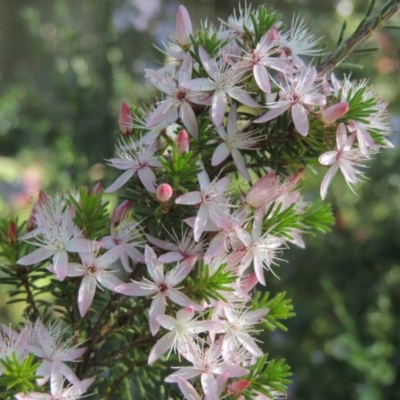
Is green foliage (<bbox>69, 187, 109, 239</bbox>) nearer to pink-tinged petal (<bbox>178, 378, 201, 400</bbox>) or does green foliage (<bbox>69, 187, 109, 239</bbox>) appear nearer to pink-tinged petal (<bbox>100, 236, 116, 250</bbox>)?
pink-tinged petal (<bbox>100, 236, 116, 250</bbox>)

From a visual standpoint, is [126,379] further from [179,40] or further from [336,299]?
[336,299]

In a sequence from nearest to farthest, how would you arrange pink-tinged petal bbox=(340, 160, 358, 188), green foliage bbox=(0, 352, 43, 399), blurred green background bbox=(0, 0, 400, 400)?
1. green foliage bbox=(0, 352, 43, 399)
2. pink-tinged petal bbox=(340, 160, 358, 188)
3. blurred green background bbox=(0, 0, 400, 400)

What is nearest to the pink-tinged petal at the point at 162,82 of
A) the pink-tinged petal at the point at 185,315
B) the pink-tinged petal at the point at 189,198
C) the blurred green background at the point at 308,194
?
the pink-tinged petal at the point at 189,198

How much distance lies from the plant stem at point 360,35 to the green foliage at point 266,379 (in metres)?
0.31

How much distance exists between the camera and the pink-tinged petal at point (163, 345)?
1.96ft

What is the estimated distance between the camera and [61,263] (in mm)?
596

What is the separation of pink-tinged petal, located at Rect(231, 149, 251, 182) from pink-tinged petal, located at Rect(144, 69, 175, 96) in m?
0.09

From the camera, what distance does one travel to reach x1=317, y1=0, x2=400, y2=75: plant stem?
64 centimetres

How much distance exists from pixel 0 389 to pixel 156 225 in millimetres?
215

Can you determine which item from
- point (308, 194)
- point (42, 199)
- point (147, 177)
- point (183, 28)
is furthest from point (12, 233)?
point (308, 194)

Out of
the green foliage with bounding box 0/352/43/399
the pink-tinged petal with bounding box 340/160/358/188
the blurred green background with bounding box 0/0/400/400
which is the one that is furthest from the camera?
the blurred green background with bounding box 0/0/400/400

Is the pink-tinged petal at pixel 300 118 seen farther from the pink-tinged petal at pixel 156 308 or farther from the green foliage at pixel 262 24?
the pink-tinged petal at pixel 156 308

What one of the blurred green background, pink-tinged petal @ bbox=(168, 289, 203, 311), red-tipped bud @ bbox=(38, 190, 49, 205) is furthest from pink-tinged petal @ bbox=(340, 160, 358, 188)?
the blurred green background

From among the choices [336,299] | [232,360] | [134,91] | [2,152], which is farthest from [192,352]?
[2,152]
